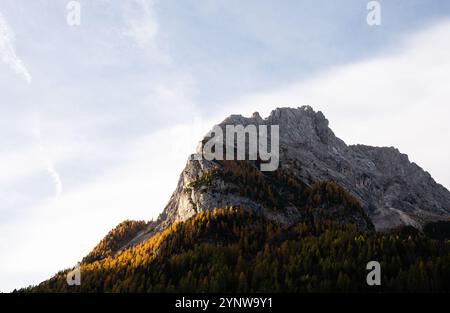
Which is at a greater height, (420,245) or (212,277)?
(420,245)

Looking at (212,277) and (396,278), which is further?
(212,277)

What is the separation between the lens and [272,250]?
176 meters

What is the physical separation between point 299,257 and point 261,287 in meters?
27.8

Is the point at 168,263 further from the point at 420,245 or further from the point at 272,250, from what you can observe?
the point at 420,245

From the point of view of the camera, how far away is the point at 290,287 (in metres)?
128

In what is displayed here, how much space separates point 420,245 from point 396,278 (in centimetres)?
4456
